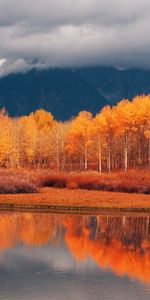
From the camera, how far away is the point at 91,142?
Result: 326ft

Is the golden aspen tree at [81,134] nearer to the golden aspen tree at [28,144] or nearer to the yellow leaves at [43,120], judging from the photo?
the golden aspen tree at [28,144]

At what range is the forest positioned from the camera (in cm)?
9075

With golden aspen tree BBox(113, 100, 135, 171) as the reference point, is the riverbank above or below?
below

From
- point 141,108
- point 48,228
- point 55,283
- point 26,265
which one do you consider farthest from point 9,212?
point 141,108

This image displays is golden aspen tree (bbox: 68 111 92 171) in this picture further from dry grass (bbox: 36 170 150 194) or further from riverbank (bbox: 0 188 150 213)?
riverbank (bbox: 0 188 150 213)

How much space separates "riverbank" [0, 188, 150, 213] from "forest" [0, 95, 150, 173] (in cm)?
4062

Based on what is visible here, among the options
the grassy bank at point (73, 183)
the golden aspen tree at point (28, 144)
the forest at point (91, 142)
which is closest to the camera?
the grassy bank at point (73, 183)

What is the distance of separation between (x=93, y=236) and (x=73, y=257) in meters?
6.19

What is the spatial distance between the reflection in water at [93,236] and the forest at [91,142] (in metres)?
51.5

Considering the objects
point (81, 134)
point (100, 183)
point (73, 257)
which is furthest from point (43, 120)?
point (73, 257)

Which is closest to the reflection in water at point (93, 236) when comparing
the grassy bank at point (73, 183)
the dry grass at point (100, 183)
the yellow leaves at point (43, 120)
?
the grassy bank at point (73, 183)

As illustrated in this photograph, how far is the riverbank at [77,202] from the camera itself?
42156 millimetres

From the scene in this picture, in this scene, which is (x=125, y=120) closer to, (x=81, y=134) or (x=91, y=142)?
(x=91, y=142)

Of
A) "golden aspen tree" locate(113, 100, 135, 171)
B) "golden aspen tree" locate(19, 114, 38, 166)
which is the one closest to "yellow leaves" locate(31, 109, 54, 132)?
"golden aspen tree" locate(19, 114, 38, 166)
